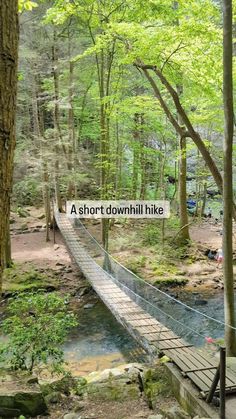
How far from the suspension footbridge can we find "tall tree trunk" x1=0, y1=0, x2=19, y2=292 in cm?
310

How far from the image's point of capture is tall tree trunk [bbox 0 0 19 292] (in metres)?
1.17

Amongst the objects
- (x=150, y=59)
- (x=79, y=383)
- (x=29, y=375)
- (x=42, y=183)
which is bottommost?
(x=79, y=383)

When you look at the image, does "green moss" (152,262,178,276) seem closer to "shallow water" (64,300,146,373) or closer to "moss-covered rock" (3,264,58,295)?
"shallow water" (64,300,146,373)

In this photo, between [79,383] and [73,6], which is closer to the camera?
[79,383]

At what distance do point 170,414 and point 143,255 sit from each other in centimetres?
827

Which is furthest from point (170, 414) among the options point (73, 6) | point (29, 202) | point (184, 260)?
point (29, 202)

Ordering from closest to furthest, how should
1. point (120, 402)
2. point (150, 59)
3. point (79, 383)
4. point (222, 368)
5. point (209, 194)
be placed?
1. point (222, 368)
2. point (120, 402)
3. point (79, 383)
4. point (150, 59)
5. point (209, 194)

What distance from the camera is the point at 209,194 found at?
24422 mm

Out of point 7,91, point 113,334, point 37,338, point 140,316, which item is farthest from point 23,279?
point 7,91

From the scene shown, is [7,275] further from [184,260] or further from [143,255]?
[184,260]

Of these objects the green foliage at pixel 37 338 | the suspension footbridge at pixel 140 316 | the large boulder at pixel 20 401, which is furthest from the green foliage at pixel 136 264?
the large boulder at pixel 20 401

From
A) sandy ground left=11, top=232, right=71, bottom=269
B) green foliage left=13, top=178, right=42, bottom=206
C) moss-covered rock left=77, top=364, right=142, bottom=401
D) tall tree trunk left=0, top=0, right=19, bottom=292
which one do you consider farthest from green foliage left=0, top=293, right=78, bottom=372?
green foliage left=13, top=178, right=42, bottom=206

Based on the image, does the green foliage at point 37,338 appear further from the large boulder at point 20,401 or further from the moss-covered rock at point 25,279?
the moss-covered rock at point 25,279

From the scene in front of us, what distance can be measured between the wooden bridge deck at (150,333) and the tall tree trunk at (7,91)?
10.6 ft
